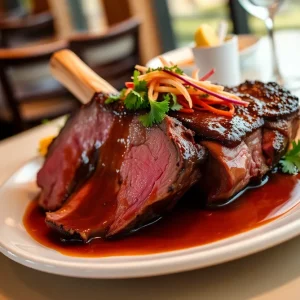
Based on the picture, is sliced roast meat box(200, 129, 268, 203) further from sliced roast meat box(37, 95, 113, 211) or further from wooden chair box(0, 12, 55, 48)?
wooden chair box(0, 12, 55, 48)

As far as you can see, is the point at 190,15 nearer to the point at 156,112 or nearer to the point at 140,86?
the point at 140,86

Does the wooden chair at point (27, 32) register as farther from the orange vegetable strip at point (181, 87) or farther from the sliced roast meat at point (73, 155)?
the orange vegetable strip at point (181, 87)

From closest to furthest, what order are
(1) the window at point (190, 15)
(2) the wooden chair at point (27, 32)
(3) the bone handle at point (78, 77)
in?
(3) the bone handle at point (78, 77) < (1) the window at point (190, 15) < (2) the wooden chair at point (27, 32)

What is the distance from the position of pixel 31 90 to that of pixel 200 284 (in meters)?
2.94

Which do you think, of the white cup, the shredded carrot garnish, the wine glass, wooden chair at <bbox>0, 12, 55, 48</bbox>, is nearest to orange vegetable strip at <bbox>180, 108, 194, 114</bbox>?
the shredded carrot garnish

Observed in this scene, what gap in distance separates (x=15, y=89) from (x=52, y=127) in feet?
4.95

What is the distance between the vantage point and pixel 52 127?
2.16m

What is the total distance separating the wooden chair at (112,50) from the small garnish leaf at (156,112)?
7.28 ft

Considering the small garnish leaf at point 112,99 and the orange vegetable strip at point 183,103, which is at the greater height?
the small garnish leaf at point 112,99

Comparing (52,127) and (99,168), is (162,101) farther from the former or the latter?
(52,127)

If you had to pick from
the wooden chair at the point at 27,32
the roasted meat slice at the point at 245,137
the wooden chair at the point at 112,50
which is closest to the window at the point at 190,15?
the wooden chair at the point at 112,50

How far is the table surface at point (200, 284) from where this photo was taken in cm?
91

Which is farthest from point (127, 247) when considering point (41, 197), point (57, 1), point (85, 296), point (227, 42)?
point (57, 1)

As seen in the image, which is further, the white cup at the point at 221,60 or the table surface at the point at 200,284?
the white cup at the point at 221,60
